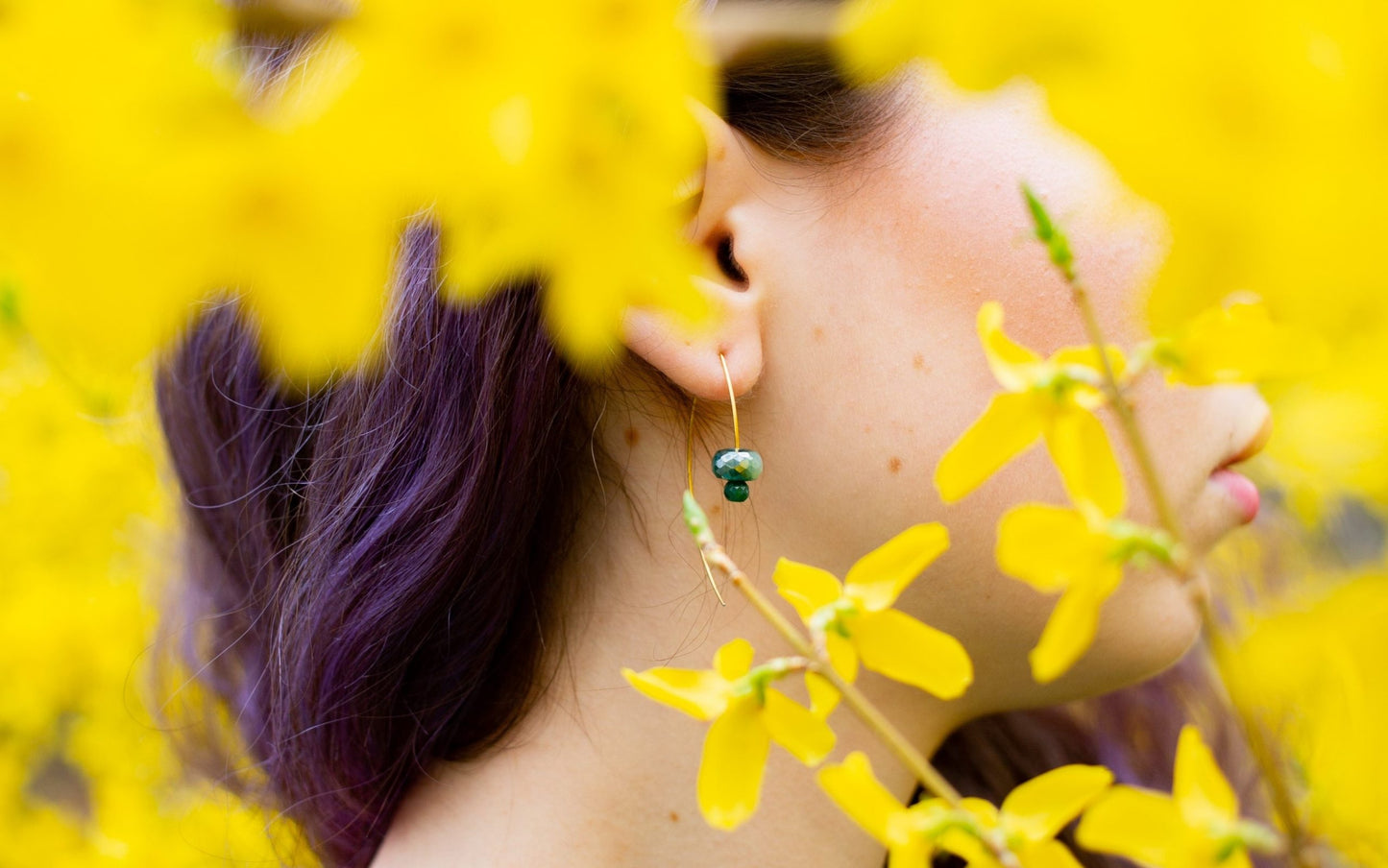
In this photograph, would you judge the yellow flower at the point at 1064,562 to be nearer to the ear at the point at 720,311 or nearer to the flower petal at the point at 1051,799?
the flower petal at the point at 1051,799

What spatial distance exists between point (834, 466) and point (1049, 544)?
1.49 ft

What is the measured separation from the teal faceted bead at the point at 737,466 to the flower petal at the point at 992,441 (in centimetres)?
39

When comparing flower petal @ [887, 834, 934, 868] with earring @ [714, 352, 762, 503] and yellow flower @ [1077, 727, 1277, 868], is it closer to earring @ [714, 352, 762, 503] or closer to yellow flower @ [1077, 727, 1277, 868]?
yellow flower @ [1077, 727, 1277, 868]

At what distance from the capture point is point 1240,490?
2.98ft

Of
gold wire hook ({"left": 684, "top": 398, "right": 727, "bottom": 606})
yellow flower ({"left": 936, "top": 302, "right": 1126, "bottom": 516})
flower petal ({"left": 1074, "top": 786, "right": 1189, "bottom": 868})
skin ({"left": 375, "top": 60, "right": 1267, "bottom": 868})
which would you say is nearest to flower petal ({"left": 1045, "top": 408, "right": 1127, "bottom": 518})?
yellow flower ({"left": 936, "top": 302, "right": 1126, "bottom": 516})

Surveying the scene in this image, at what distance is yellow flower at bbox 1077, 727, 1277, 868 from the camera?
1.26 feet

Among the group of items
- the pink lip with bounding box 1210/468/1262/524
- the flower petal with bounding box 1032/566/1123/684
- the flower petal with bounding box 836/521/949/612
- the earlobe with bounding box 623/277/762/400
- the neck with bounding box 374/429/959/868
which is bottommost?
the neck with bounding box 374/429/959/868

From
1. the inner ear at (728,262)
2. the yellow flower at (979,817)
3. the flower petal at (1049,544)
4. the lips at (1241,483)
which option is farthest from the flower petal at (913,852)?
the lips at (1241,483)

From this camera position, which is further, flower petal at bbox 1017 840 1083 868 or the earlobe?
the earlobe

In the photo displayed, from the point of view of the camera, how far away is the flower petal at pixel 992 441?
1.33ft

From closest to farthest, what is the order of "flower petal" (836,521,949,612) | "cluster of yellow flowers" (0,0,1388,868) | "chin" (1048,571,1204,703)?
"cluster of yellow flowers" (0,0,1388,868)
"flower petal" (836,521,949,612)
"chin" (1048,571,1204,703)

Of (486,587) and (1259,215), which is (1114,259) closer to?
(1259,215)

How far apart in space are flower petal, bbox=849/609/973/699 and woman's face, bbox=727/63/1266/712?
0.36 meters

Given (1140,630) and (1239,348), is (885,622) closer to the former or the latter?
(1239,348)
